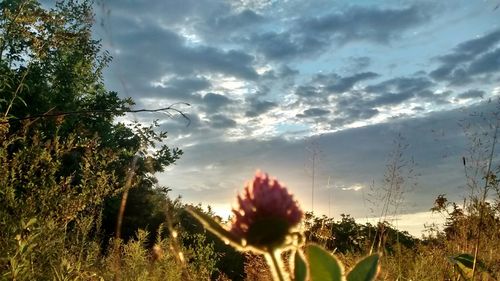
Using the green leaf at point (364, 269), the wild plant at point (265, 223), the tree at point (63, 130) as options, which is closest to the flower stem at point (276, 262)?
the wild plant at point (265, 223)

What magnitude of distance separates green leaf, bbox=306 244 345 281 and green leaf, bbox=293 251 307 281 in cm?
3

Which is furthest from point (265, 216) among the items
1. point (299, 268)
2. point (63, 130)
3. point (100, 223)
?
point (63, 130)

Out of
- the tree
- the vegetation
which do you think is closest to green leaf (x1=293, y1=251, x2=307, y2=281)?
the vegetation

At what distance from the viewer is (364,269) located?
84 centimetres

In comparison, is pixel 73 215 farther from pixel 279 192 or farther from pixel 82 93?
pixel 82 93

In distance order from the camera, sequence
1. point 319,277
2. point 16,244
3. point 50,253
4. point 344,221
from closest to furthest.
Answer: point 319,277, point 16,244, point 50,253, point 344,221

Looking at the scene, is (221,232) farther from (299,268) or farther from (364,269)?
(364,269)

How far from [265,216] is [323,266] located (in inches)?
6.5

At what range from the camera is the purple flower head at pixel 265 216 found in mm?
729

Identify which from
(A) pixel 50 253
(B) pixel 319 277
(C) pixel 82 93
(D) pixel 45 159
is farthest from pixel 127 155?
(B) pixel 319 277

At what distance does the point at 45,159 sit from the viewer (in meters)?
4.43

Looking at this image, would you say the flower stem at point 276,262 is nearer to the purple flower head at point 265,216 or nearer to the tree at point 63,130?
the purple flower head at point 265,216

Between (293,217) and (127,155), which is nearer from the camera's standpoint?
(293,217)

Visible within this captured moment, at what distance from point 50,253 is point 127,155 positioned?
12.5m
